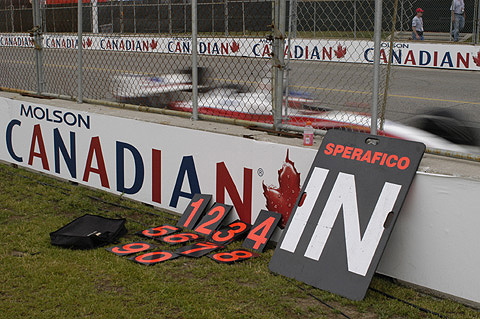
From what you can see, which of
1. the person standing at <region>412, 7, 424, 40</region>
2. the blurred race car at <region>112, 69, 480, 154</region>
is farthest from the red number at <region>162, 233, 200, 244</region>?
the person standing at <region>412, 7, 424, 40</region>

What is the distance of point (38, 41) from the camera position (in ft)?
25.3

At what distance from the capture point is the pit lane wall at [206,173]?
3.95 m

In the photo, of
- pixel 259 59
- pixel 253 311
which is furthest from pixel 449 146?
→ pixel 259 59

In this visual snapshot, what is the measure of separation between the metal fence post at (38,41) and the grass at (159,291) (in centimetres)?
314

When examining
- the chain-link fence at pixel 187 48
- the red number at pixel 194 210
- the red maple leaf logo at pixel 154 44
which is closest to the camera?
the red number at pixel 194 210

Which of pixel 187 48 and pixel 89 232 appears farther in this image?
pixel 187 48

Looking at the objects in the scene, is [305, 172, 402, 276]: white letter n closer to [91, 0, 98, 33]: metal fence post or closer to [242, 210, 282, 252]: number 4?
[242, 210, 282, 252]: number 4

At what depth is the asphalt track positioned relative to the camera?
9656 millimetres

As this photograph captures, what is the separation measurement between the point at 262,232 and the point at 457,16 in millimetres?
13820

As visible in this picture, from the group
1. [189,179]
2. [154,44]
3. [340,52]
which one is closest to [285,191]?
[189,179]

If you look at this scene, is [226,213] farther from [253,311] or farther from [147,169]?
[253,311]

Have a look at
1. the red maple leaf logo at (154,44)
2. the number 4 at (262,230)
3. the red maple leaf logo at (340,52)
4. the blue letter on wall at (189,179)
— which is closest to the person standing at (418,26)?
the red maple leaf logo at (340,52)

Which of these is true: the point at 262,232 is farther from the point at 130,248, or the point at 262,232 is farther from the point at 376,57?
the point at 376,57

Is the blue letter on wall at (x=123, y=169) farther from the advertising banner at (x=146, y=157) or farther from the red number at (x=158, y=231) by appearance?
the red number at (x=158, y=231)
